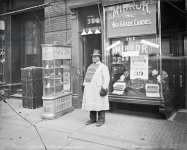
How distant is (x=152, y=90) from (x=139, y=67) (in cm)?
84

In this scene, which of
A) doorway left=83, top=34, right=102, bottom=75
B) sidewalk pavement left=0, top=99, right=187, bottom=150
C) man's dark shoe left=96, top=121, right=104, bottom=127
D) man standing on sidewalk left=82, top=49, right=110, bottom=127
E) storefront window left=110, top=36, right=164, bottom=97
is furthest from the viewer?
doorway left=83, top=34, right=102, bottom=75

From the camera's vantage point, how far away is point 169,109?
7355 mm

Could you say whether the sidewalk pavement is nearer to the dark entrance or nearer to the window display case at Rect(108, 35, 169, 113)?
the window display case at Rect(108, 35, 169, 113)

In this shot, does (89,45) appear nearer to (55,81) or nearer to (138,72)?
(55,81)

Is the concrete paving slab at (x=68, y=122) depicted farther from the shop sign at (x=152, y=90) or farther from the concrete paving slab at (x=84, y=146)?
the shop sign at (x=152, y=90)

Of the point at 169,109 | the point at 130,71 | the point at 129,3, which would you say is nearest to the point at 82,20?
the point at 129,3

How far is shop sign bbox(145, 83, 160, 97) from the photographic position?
7211mm

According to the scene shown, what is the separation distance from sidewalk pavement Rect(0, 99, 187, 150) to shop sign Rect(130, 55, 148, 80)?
1284mm

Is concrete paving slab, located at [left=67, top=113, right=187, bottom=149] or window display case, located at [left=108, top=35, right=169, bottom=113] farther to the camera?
A: window display case, located at [left=108, top=35, right=169, bottom=113]

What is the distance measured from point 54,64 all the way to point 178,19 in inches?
171

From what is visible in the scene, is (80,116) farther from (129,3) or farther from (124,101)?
(129,3)

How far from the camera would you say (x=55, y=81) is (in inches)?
303

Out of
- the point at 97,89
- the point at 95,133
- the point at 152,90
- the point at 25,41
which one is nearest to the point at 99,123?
the point at 95,133

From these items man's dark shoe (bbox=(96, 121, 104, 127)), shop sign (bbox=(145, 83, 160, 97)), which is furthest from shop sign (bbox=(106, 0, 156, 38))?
man's dark shoe (bbox=(96, 121, 104, 127))
